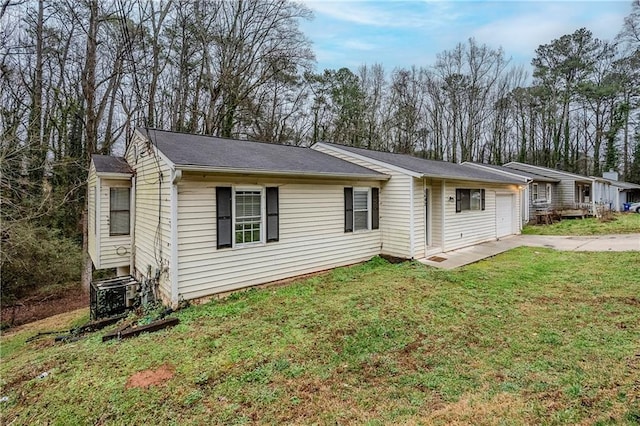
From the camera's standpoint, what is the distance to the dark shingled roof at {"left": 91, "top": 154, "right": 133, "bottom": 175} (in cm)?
802

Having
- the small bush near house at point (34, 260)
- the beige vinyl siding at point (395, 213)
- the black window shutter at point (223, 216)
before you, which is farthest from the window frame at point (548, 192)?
the small bush near house at point (34, 260)

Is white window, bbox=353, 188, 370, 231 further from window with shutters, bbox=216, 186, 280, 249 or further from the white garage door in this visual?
the white garage door

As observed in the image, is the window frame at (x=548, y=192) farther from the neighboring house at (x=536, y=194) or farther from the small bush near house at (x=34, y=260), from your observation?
the small bush near house at (x=34, y=260)

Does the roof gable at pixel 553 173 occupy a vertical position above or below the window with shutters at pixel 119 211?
above

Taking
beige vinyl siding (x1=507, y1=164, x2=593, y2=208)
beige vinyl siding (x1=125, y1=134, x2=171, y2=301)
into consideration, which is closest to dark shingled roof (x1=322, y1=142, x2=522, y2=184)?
beige vinyl siding (x1=125, y1=134, x2=171, y2=301)

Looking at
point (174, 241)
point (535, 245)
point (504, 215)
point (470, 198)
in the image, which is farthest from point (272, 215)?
point (504, 215)

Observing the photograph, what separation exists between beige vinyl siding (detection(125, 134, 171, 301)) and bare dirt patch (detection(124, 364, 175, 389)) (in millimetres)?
2283

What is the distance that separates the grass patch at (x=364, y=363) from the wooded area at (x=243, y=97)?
4.70 metres

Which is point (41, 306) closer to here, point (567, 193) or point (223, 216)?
point (223, 216)

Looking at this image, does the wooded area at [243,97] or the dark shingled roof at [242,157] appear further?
the wooded area at [243,97]

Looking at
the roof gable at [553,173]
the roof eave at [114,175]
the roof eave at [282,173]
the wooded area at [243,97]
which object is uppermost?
the wooded area at [243,97]

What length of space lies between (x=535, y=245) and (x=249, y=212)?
33.6 feet

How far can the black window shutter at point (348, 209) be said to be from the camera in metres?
8.38

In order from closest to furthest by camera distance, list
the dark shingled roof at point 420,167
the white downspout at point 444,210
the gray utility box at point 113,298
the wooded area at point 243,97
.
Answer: the gray utility box at point 113,298 → the dark shingled roof at point 420,167 → the white downspout at point 444,210 → the wooded area at point 243,97
